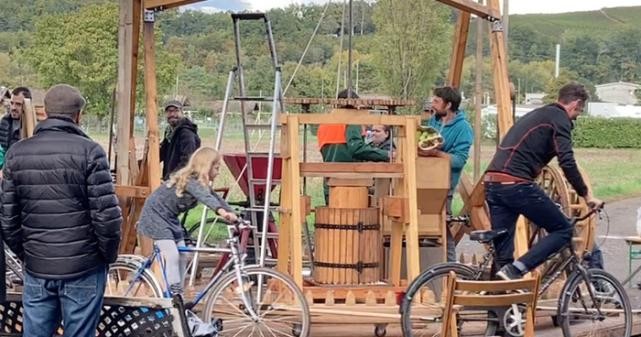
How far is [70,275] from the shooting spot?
17.2 ft

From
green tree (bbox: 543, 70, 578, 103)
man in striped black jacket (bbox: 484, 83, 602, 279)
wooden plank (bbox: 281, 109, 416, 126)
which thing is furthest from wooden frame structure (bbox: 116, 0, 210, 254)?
green tree (bbox: 543, 70, 578, 103)

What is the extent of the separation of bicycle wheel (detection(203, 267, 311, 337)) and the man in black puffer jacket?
1.78m

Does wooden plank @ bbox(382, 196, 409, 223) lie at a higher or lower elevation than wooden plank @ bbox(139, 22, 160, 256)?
lower

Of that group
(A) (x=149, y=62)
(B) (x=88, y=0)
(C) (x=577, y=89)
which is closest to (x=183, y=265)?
(A) (x=149, y=62)

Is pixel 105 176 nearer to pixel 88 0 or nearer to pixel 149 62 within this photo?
pixel 149 62

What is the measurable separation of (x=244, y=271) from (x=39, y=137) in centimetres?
216

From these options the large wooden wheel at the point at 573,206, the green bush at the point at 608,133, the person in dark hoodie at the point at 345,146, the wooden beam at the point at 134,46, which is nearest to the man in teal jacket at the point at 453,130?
the person in dark hoodie at the point at 345,146

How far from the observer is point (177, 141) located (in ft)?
32.0

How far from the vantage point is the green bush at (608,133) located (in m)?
59.5

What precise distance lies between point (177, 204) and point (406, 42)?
30.6 m

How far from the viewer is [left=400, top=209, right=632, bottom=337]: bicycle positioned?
23.2 ft

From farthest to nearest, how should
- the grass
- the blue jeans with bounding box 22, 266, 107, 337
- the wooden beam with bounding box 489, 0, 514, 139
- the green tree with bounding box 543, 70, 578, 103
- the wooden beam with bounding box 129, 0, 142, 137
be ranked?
the green tree with bounding box 543, 70, 578, 103
the grass
the wooden beam with bounding box 129, 0, 142, 137
the wooden beam with bounding box 489, 0, 514, 139
the blue jeans with bounding box 22, 266, 107, 337

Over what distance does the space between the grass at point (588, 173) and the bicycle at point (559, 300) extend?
418 cm

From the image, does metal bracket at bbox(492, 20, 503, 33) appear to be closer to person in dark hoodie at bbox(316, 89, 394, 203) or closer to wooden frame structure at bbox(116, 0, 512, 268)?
wooden frame structure at bbox(116, 0, 512, 268)
